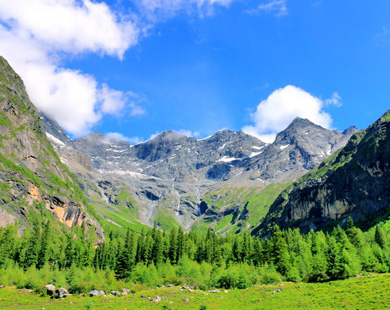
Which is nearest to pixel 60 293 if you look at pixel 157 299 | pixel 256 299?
pixel 157 299

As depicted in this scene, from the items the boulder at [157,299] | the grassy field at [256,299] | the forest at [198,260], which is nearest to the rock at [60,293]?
the grassy field at [256,299]

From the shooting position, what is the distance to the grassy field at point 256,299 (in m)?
47.5

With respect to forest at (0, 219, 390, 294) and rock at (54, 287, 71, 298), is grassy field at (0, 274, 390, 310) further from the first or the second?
forest at (0, 219, 390, 294)

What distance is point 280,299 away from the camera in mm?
53938

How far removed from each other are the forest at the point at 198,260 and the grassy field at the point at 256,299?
7.41 metres

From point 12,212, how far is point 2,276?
362 feet

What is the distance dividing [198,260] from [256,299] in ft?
264

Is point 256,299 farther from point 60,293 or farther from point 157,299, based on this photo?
point 60,293

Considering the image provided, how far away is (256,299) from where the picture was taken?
56000mm

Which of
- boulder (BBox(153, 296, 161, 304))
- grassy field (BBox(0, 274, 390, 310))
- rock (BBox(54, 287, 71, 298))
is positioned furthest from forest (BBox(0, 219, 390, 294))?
boulder (BBox(153, 296, 161, 304))

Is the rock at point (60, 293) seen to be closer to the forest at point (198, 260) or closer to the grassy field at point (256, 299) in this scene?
the grassy field at point (256, 299)

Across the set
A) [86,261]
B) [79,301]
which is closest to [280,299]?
[79,301]

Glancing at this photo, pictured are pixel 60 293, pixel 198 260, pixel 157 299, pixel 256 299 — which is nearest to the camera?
pixel 256 299

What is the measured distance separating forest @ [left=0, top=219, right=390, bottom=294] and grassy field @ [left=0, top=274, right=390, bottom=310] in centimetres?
741
